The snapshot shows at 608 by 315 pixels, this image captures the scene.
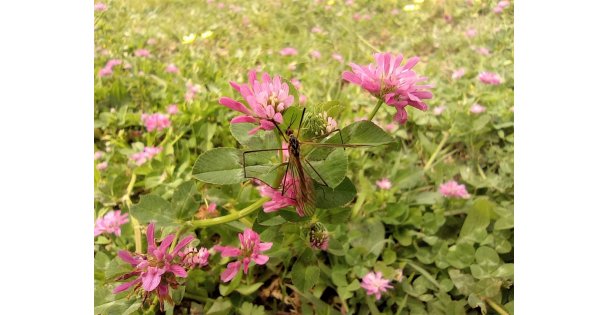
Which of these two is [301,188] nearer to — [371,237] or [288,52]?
[371,237]

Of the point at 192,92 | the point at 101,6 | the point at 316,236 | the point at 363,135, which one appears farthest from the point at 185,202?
the point at 101,6

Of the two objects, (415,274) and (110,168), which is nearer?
(415,274)

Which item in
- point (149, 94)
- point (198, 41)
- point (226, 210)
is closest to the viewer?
point (226, 210)

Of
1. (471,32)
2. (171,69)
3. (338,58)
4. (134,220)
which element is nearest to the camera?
(134,220)

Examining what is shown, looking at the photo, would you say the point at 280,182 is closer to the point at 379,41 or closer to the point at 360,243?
the point at 360,243

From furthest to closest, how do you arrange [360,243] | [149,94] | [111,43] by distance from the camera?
[111,43]
[149,94]
[360,243]

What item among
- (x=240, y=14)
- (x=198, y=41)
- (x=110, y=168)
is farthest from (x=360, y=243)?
(x=240, y=14)

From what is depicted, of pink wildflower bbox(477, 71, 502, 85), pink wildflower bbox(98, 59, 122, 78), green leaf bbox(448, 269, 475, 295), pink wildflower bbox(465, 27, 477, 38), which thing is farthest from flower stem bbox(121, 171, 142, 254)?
pink wildflower bbox(465, 27, 477, 38)
